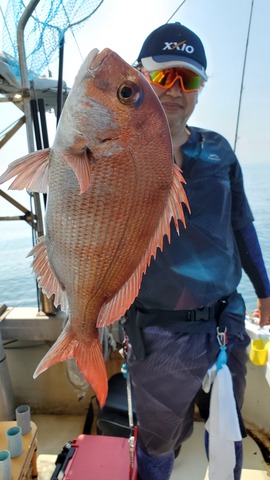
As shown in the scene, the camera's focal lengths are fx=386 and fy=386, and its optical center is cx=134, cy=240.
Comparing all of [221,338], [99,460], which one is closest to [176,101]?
[221,338]

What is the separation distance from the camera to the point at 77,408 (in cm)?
306

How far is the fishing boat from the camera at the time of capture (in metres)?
2.54

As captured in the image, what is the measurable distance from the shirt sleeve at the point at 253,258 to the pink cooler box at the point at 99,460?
3.54ft

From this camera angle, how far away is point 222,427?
5.46 ft

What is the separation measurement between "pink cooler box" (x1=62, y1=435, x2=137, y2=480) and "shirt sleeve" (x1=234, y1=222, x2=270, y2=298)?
1078 millimetres

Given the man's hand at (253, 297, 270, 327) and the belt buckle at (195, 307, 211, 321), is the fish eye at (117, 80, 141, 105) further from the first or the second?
the man's hand at (253, 297, 270, 327)

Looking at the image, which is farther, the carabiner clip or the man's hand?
the man's hand

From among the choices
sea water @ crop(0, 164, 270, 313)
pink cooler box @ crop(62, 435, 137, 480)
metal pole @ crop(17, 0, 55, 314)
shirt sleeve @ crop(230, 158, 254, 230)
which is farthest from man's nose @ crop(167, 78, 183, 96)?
sea water @ crop(0, 164, 270, 313)

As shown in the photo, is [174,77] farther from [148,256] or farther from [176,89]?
[148,256]

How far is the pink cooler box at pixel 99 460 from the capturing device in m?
1.84

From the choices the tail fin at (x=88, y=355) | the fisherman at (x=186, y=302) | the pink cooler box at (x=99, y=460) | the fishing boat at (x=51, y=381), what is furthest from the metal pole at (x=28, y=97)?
the tail fin at (x=88, y=355)

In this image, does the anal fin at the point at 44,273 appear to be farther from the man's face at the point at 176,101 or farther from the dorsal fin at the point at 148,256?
the man's face at the point at 176,101

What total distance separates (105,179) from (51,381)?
2.50m

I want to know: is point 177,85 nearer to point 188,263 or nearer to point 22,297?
point 188,263
